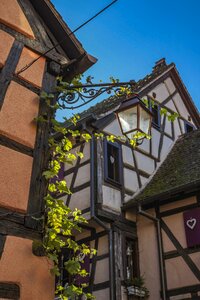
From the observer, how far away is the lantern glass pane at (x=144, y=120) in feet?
17.5

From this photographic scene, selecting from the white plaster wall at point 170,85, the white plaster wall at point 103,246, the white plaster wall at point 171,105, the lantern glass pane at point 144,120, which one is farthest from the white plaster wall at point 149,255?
the white plaster wall at point 170,85

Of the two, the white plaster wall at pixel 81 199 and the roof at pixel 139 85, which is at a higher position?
the roof at pixel 139 85

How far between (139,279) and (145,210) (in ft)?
6.43

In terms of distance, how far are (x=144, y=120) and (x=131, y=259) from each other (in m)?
6.32

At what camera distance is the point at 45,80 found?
6.29 meters

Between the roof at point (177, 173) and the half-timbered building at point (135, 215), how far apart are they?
0.08ft

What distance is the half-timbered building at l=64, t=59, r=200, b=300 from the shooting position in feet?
32.3

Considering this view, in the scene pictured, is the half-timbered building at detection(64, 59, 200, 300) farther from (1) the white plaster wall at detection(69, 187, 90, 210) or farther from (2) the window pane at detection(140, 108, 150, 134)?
(2) the window pane at detection(140, 108, 150, 134)

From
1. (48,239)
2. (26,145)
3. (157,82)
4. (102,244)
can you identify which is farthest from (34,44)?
(157,82)

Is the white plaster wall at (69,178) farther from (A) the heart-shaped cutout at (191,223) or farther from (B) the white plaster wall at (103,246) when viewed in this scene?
(A) the heart-shaped cutout at (191,223)

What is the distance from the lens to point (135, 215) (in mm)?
11391

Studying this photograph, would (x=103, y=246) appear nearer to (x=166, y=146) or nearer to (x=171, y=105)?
(x=166, y=146)

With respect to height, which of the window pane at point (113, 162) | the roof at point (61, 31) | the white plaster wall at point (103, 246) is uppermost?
the window pane at point (113, 162)

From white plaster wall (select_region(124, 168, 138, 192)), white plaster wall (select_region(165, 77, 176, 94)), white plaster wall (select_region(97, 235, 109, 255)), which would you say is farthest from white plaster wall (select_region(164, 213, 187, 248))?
white plaster wall (select_region(165, 77, 176, 94))
